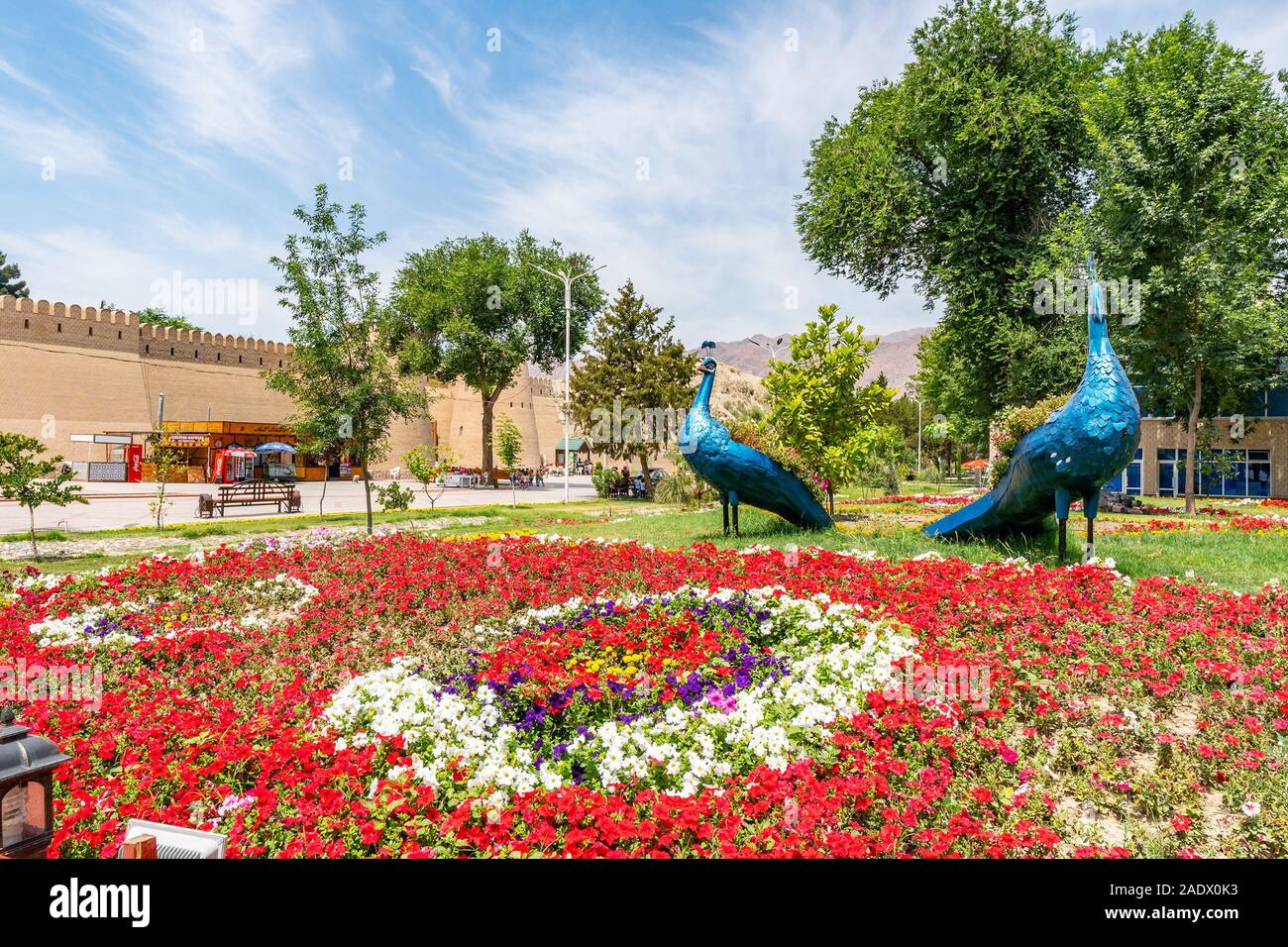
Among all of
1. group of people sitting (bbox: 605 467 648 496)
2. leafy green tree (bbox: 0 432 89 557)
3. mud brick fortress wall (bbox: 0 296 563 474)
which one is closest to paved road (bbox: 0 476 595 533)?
leafy green tree (bbox: 0 432 89 557)

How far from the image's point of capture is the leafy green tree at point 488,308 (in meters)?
40.2

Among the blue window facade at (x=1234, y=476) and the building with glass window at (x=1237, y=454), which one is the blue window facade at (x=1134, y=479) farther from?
the blue window facade at (x=1234, y=476)

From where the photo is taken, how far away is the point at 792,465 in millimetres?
12555

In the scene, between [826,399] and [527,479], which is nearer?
[826,399]

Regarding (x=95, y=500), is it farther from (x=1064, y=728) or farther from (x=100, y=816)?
(x=1064, y=728)

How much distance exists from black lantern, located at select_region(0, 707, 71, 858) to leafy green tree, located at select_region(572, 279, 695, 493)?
27893 millimetres

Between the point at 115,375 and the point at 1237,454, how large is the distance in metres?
62.1

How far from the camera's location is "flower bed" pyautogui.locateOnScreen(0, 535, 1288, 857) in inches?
121

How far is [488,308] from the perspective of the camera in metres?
40.8

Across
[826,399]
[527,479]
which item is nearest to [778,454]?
[826,399]

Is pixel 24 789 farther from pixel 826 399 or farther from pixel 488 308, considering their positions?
pixel 488 308

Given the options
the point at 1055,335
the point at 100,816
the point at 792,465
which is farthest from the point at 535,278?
the point at 100,816

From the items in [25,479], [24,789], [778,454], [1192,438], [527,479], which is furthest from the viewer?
[527,479]
